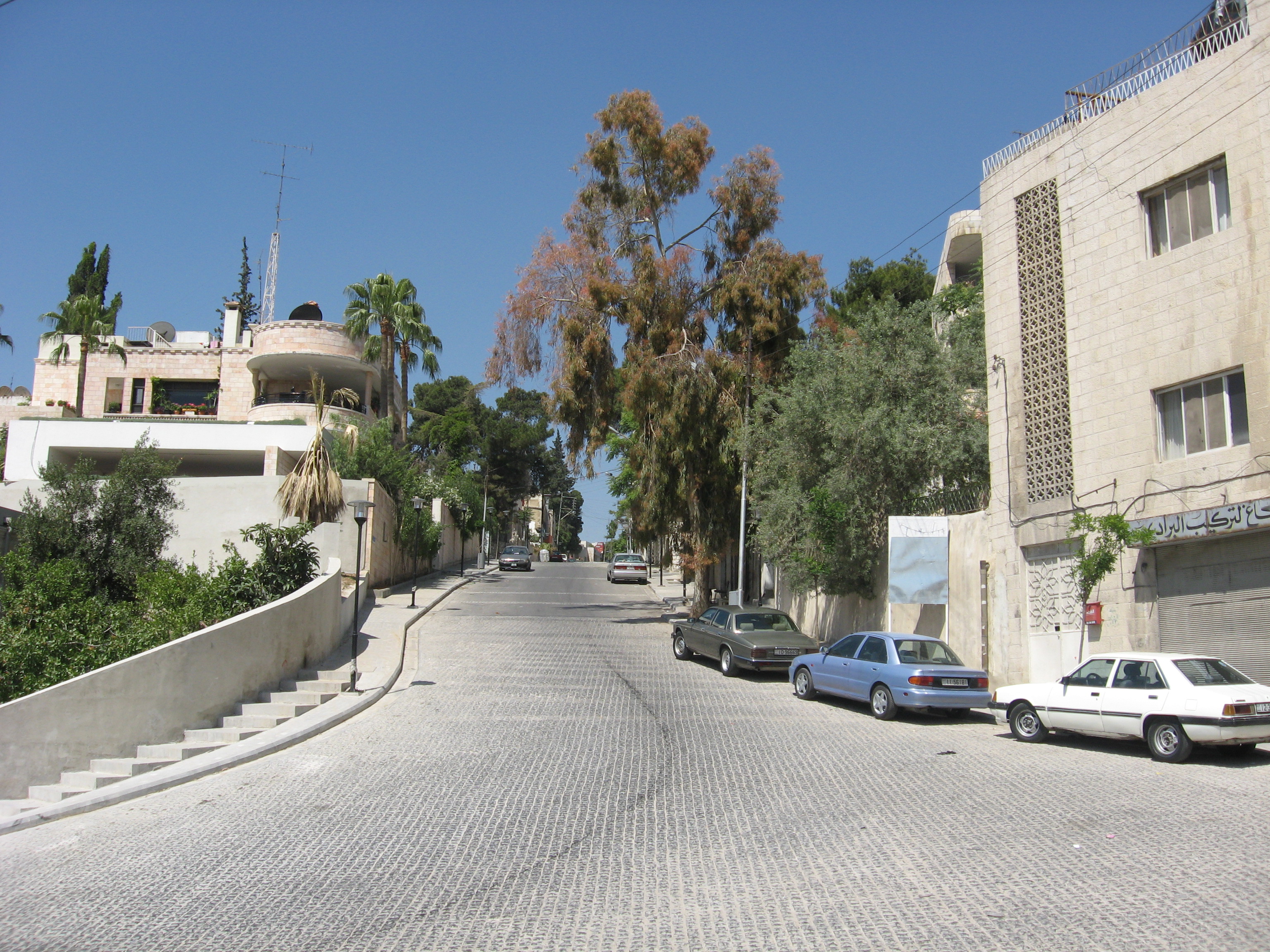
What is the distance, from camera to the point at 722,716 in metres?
14.8

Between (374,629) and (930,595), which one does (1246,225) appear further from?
(374,629)

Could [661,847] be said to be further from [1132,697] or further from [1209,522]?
[1209,522]

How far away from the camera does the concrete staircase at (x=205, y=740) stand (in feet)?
36.8

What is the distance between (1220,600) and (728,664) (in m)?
9.14

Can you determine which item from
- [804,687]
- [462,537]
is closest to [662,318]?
[804,687]

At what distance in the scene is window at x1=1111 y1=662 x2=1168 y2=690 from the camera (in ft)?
38.1

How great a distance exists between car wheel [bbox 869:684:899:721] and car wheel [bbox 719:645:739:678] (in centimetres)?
449

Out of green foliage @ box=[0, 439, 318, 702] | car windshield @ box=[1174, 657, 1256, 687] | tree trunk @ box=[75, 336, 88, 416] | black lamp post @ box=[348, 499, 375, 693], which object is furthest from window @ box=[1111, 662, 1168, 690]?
tree trunk @ box=[75, 336, 88, 416]

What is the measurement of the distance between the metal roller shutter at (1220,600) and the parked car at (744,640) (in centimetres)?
677

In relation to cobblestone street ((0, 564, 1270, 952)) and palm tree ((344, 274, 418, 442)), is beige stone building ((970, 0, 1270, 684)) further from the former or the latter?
palm tree ((344, 274, 418, 442))

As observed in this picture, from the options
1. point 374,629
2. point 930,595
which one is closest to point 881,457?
point 930,595

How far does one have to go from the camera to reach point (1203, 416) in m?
14.2

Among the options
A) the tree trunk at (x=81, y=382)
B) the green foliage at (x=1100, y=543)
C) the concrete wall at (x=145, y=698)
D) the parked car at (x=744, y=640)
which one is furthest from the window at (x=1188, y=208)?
the tree trunk at (x=81, y=382)

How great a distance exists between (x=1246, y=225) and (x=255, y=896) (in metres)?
15.2
